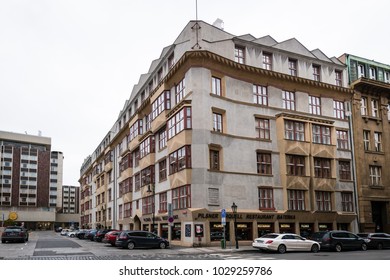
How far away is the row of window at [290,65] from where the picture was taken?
41688 mm

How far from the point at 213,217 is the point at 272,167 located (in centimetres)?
848

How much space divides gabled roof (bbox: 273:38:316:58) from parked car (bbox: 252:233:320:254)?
69.7 ft

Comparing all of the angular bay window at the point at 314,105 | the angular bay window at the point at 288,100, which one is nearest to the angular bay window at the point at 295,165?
the angular bay window at the point at 288,100

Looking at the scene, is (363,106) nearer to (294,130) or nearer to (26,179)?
(294,130)

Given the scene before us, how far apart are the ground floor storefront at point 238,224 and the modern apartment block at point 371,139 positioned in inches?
122

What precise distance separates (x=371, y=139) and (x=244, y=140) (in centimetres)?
1725

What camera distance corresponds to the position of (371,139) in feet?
159

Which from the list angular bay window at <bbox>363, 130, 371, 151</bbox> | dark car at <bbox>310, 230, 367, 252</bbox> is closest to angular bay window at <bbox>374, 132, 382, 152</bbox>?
angular bay window at <bbox>363, 130, 371, 151</bbox>

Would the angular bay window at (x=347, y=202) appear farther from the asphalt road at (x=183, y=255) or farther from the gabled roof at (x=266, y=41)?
the gabled roof at (x=266, y=41)

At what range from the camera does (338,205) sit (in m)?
44.6

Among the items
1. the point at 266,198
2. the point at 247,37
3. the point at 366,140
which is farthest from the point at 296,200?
the point at 247,37

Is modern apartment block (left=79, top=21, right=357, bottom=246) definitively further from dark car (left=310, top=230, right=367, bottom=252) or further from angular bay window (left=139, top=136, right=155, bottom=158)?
dark car (left=310, top=230, right=367, bottom=252)
